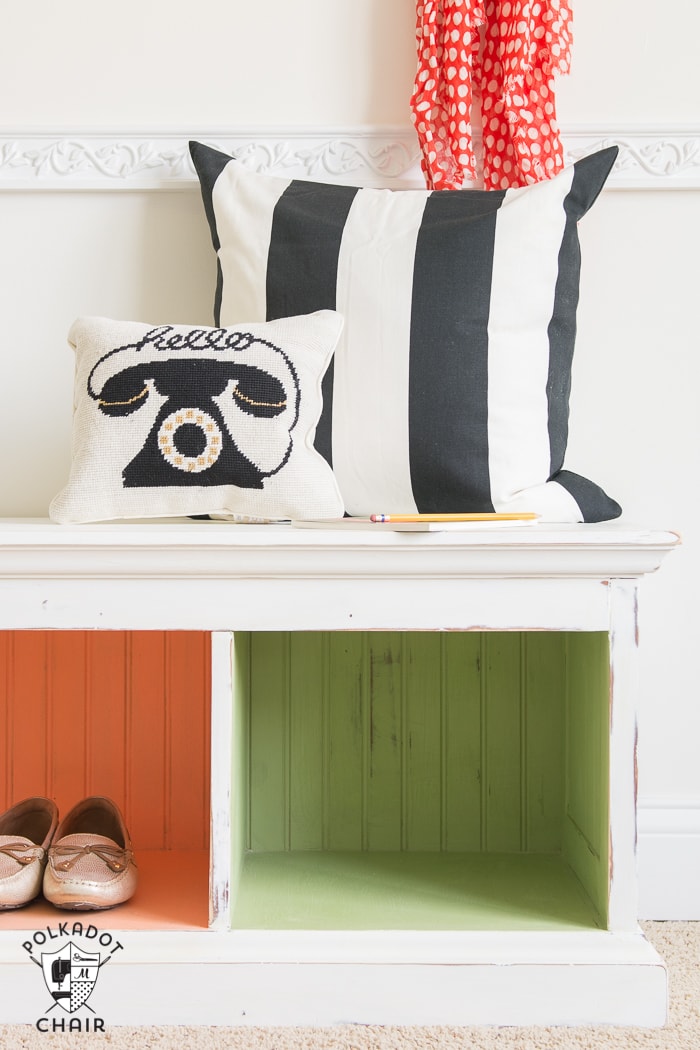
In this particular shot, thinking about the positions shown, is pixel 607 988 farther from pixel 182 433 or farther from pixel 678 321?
pixel 678 321

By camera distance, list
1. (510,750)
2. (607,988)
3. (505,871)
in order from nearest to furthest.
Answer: (607,988) → (505,871) → (510,750)

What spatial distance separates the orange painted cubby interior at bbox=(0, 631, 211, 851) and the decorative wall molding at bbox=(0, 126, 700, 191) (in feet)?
1.98

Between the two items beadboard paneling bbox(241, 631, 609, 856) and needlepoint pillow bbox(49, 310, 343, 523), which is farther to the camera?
beadboard paneling bbox(241, 631, 609, 856)

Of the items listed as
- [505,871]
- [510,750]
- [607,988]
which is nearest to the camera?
[607,988]

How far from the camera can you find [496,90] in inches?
44.5

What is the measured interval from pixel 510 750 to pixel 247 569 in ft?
1.73

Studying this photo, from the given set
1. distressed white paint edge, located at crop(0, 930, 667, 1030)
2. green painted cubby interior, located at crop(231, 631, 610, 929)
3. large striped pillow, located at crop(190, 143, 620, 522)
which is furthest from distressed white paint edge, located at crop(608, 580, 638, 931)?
green painted cubby interior, located at crop(231, 631, 610, 929)

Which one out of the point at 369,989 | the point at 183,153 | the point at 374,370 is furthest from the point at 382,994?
the point at 183,153

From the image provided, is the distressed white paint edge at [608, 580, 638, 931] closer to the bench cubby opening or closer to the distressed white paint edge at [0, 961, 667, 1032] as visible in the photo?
the distressed white paint edge at [0, 961, 667, 1032]

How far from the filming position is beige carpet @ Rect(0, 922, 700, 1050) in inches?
30.7

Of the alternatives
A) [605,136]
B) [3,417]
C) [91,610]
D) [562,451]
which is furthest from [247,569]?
[605,136]

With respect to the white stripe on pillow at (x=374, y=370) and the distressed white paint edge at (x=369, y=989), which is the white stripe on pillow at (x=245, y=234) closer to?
the white stripe on pillow at (x=374, y=370)

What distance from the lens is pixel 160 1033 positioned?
2.63ft

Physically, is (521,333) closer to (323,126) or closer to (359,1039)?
(323,126)
